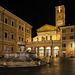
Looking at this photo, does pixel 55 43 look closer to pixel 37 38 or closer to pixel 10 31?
pixel 37 38

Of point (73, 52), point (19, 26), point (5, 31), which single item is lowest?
point (73, 52)

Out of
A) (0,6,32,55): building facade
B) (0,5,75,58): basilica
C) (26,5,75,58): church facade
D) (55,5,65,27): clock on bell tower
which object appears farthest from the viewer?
(55,5,65,27): clock on bell tower

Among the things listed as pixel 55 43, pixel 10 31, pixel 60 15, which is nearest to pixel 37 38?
pixel 55 43

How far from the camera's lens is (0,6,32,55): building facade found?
34875mm

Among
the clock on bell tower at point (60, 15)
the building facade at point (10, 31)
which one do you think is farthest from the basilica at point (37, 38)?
the clock on bell tower at point (60, 15)

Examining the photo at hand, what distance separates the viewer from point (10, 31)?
39094 mm

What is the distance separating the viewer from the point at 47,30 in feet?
178

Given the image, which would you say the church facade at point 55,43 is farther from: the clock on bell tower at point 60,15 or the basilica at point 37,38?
the clock on bell tower at point 60,15

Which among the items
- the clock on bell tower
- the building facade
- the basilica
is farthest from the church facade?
the clock on bell tower

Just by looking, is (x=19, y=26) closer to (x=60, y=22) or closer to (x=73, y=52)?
(x=73, y=52)

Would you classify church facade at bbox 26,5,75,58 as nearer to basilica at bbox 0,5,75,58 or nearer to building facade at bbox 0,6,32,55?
basilica at bbox 0,5,75,58

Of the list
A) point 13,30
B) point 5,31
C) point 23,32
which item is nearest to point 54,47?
point 23,32

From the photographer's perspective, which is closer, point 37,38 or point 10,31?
point 10,31

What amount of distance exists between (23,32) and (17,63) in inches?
1307
